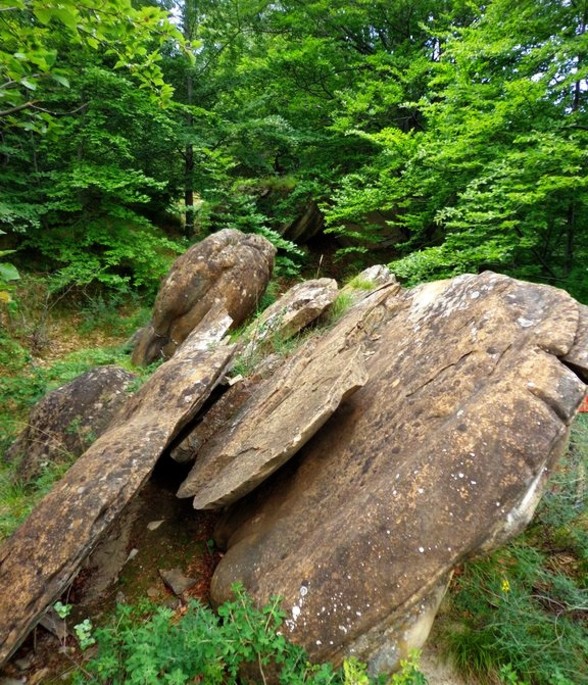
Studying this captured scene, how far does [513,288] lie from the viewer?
3.08 metres

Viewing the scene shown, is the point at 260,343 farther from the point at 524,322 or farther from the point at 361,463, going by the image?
the point at 524,322

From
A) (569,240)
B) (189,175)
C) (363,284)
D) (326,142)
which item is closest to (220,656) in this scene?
(363,284)

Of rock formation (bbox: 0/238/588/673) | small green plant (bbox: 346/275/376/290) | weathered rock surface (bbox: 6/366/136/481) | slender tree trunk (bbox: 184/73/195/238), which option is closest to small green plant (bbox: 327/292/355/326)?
small green plant (bbox: 346/275/376/290)

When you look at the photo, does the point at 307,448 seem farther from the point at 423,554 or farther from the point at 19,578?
the point at 19,578

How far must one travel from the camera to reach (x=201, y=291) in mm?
7047

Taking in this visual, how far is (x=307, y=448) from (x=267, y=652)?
1.41 metres

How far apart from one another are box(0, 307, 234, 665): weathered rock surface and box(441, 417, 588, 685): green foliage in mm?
2374

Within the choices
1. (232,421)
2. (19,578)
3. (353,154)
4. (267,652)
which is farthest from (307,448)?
(353,154)

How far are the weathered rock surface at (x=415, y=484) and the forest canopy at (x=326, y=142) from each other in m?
3.65

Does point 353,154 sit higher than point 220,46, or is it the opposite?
point 220,46

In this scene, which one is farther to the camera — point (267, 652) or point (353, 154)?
point (353, 154)

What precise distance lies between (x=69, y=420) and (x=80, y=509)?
261 centimetres

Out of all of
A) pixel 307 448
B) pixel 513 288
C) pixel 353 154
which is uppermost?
pixel 353 154

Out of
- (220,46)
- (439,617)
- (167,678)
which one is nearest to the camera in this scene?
(167,678)
